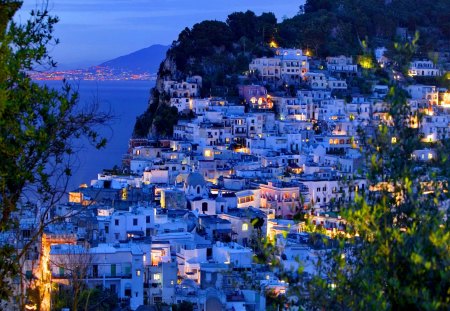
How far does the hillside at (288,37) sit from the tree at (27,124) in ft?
106

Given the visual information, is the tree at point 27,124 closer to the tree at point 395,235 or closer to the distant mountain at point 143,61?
the tree at point 395,235

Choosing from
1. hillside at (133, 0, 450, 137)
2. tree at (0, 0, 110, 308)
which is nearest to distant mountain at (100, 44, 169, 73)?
hillside at (133, 0, 450, 137)

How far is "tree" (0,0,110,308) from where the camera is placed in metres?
5.38

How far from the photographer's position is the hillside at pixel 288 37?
44.1 meters

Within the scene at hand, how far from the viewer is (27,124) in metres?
5.41

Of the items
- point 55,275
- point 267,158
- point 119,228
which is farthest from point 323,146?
point 55,275

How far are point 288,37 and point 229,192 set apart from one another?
2821cm

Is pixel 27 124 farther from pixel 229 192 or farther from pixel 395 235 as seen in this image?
pixel 229 192

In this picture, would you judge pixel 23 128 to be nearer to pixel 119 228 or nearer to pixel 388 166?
pixel 388 166

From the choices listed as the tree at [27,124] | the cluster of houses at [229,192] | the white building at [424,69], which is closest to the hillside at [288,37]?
the white building at [424,69]

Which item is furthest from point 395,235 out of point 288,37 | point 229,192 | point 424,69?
point 288,37

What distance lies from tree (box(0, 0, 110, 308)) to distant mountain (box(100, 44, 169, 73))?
338 feet

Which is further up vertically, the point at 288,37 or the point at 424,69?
the point at 288,37

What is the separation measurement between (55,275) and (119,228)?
5843mm
